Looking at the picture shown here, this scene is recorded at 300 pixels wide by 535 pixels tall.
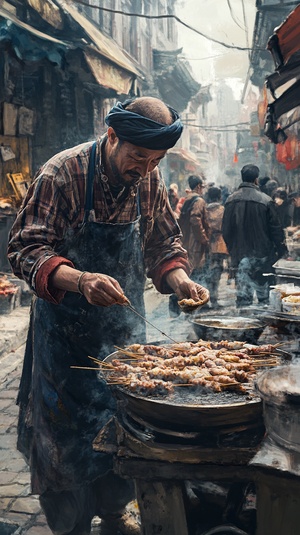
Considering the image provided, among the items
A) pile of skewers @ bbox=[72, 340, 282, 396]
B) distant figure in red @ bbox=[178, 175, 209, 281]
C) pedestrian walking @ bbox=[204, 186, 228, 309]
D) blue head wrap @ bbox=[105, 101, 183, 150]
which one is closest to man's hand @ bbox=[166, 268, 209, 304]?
pile of skewers @ bbox=[72, 340, 282, 396]

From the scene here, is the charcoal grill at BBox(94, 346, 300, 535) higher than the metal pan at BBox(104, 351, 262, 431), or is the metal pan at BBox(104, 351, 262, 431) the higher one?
the metal pan at BBox(104, 351, 262, 431)

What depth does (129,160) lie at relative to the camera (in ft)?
11.0

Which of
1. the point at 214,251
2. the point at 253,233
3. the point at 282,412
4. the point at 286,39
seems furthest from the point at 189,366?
the point at 214,251

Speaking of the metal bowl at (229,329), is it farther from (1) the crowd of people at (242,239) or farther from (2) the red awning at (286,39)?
(1) the crowd of people at (242,239)

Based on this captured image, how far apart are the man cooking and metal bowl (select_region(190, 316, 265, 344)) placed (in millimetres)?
254

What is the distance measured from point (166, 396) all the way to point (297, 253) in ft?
31.7

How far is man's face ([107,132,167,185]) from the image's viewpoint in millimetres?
3285

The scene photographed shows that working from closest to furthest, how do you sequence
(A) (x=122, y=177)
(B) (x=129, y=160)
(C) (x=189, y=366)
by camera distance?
(C) (x=189, y=366), (B) (x=129, y=160), (A) (x=122, y=177)

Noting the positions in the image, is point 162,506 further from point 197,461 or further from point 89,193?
point 89,193

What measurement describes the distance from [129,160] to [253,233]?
656 cm

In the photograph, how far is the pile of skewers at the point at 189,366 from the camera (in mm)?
2713

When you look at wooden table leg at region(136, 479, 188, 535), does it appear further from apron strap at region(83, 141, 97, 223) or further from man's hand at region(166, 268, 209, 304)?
apron strap at region(83, 141, 97, 223)

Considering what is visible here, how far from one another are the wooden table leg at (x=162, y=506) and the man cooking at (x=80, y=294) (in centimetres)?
93

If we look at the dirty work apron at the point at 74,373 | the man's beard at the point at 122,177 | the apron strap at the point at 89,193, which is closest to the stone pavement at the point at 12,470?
the dirty work apron at the point at 74,373
